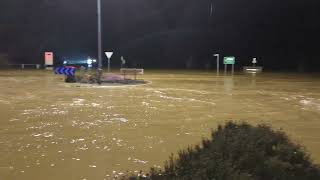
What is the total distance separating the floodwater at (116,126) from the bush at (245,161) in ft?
9.02

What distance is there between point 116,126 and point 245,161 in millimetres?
8768

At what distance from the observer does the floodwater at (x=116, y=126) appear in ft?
30.3

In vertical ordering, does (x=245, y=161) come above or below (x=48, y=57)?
below

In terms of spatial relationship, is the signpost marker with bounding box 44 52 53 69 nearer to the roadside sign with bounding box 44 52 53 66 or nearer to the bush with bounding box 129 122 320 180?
the roadside sign with bounding box 44 52 53 66

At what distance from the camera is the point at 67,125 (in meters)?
14.1

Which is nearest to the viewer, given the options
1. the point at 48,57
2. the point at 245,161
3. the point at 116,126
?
the point at 245,161

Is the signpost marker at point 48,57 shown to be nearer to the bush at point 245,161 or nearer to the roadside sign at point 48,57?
the roadside sign at point 48,57

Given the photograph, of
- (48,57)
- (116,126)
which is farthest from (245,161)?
(48,57)

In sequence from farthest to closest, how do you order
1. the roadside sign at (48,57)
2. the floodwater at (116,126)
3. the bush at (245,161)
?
the roadside sign at (48,57) → the floodwater at (116,126) → the bush at (245,161)

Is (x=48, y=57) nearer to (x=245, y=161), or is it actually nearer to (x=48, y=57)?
(x=48, y=57)

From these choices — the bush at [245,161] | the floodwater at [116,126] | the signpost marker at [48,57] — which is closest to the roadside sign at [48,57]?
the signpost marker at [48,57]

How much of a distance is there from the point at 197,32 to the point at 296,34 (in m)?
14.6

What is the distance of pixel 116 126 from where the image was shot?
1398cm

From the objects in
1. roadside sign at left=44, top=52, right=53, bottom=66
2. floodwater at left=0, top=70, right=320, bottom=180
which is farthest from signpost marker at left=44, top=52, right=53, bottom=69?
floodwater at left=0, top=70, right=320, bottom=180
